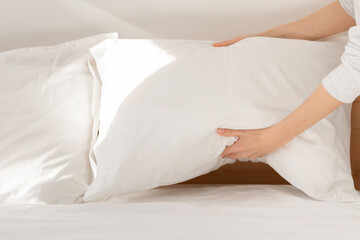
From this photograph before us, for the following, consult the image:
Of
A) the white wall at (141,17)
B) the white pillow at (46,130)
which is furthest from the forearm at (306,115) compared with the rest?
the white pillow at (46,130)

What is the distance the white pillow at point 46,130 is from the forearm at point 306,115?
0.53m

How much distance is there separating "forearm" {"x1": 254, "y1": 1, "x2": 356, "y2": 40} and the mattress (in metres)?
0.45

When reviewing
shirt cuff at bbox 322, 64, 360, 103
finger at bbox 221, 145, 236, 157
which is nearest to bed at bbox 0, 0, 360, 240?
finger at bbox 221, 145, 236, 157

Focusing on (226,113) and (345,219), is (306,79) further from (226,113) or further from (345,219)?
(345,219)

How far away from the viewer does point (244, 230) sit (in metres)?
1.03

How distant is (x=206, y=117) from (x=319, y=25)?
454 millimetres

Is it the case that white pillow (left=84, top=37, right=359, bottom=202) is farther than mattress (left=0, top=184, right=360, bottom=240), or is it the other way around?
white pillow (left=84, top=37, right=359, bottom=202)

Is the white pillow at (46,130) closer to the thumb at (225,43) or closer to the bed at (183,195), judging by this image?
the bed at (183,195)

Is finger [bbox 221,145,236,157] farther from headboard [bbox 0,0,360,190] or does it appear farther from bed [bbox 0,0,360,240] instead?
headboard [bbox 0,0,360,190]

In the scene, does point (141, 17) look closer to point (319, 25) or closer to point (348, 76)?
point (319, 25)

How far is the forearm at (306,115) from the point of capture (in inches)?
43.0

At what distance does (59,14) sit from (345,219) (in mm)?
1045

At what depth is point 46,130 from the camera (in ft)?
4.32

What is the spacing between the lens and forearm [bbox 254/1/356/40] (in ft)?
4.25
